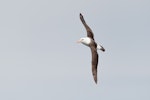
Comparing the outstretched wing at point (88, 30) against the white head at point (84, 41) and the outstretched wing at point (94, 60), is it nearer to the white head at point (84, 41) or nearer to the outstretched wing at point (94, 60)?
the white head at point (84, 41)

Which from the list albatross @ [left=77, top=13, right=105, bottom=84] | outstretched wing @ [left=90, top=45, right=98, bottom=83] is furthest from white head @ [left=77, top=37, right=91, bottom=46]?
outstretched wing @ [left=90, top=45, right=98, bottom=83]

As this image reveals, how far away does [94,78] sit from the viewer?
2234 inches

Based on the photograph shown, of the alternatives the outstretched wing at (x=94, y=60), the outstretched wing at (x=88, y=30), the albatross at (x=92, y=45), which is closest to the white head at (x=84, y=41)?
the albatross at (x=92, y=45)

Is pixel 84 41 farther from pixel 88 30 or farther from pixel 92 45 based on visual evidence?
pixel 88 30

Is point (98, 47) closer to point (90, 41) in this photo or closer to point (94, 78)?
point (90, 41)

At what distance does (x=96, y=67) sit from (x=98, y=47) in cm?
403

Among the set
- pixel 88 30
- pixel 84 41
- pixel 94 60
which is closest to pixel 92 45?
pixel 84 41

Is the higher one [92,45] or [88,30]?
[88,30]

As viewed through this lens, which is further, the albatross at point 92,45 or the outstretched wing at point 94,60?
the albatross at point 92,45

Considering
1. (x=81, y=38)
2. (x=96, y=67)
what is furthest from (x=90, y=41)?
(x=96, y=67)

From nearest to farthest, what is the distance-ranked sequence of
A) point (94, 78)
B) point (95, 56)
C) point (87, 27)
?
point (94, 78)
point (95, 56)
point (87, 27)

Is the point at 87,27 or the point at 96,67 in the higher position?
the point at 87,27

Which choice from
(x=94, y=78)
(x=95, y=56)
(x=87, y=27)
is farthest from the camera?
(x=87, y=27)

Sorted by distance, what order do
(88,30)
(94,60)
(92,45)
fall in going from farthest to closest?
1. (88,30)
2. (92,45)
3. (94,60)
